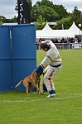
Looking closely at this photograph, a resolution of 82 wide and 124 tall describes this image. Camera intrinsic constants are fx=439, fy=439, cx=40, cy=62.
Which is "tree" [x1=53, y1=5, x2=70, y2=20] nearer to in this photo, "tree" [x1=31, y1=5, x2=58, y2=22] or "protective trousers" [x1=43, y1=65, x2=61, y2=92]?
"tree" [x1=31, y1=5, x2=58, y2=22]

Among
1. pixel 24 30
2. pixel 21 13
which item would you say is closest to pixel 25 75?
pixel 24 30

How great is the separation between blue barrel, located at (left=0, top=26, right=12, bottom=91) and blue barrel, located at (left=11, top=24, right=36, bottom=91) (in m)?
0.17

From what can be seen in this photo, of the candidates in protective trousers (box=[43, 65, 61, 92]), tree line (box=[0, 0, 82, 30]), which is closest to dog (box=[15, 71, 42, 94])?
protective trousers (box=[43, 65, 61, 92])

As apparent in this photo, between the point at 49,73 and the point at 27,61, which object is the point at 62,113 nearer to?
the point at 49,73

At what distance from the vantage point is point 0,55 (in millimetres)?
14320

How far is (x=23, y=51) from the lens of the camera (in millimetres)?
14344

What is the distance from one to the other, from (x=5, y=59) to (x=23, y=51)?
66 centimetres

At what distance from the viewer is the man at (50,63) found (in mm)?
12336

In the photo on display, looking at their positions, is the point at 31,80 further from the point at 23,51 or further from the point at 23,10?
the point at 23,10

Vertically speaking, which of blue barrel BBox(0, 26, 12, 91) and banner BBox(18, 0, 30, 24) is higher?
banner BBox(18, 0, 30, 24)

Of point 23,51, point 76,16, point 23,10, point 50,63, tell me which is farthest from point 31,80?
point 76,16

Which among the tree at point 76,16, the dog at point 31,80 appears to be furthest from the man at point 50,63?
the tree at point 76,16

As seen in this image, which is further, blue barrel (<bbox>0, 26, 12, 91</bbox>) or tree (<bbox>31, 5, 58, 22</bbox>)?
tree (<bbox>31, 5, 58, 22</bbox>)

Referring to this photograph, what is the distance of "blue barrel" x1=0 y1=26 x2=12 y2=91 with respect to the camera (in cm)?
1430
